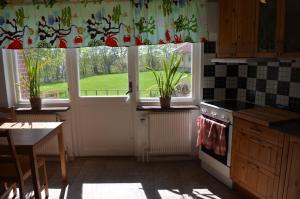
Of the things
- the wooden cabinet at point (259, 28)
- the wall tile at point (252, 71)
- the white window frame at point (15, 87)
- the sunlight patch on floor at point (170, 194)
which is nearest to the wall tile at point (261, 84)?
the wall tile at point (252, 71)

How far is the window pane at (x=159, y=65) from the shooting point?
3316 millimetres

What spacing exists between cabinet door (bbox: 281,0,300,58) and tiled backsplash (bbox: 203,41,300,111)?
337mm

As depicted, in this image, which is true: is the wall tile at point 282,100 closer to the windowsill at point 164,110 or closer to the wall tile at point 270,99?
the wall tile at point 270,99

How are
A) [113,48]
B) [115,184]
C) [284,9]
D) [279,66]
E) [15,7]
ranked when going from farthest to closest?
[113,48] < [15,7] < [115,184] < [279,66] < [284,9]

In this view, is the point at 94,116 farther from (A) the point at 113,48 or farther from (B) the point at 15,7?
(B) the point at 15,7

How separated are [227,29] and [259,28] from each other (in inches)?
17.4

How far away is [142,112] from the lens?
3.39 m

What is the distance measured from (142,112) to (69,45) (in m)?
1.28

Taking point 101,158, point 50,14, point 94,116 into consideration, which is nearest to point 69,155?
point 101,158

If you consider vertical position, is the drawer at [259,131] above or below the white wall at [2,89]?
below

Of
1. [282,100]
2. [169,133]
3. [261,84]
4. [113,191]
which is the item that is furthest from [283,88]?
[113,191]

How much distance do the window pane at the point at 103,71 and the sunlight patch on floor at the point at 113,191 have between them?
1236 millimetres

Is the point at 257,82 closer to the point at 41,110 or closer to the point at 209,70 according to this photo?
the point at 209,70

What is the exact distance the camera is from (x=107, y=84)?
344 cm
